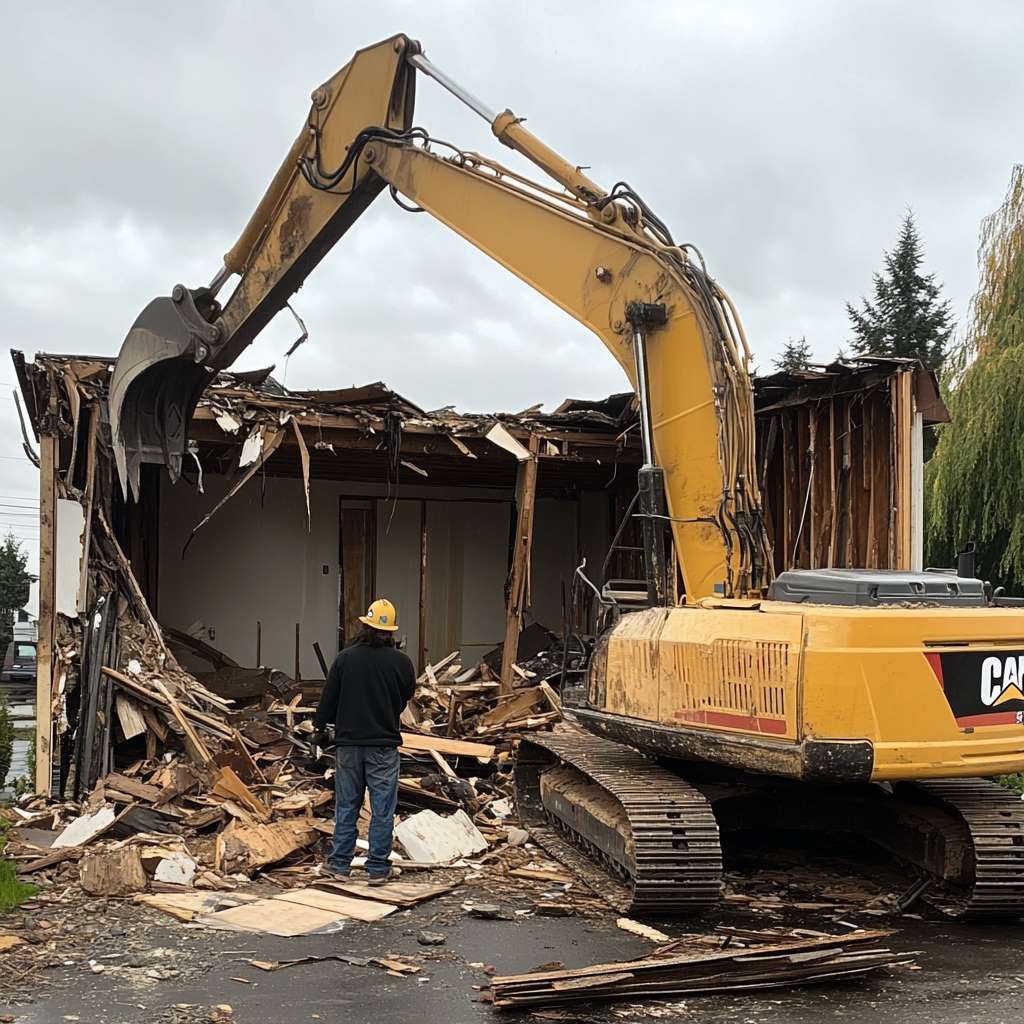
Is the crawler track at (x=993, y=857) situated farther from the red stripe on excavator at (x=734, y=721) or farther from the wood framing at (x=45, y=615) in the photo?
the wood framing at (x=45, y=615)

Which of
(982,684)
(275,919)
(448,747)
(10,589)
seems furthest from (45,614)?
(10,589)

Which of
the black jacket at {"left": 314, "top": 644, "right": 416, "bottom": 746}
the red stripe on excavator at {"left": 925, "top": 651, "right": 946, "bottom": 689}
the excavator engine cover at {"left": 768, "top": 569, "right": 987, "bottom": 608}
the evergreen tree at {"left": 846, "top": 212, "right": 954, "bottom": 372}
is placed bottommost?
the black jacket at {"left": 314, "top": 644, "right": 416, "bottom": 746}

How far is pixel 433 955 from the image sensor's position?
19.0ft

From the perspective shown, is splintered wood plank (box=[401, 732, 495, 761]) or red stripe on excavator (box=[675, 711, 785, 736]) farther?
splintered wood plank (box=[401, 732, 495, 761])

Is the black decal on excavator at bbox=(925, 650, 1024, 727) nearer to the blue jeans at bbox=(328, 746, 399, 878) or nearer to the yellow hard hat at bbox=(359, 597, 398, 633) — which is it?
the yellow hard hat at bbox=(359, 597, 398, 633)

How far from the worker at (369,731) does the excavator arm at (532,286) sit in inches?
70.4

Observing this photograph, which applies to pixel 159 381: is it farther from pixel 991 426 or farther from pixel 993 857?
pixel 991 426

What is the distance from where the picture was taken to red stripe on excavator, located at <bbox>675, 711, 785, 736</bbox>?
6.00m

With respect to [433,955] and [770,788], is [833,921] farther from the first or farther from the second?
[433,955]

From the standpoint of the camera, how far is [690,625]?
6477mm

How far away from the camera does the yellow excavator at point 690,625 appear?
5.93 metres

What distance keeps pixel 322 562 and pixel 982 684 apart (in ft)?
39.6

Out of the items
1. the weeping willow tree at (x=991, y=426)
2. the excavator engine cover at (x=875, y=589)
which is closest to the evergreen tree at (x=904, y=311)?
the weeping willow tree at (x=991, y=426)

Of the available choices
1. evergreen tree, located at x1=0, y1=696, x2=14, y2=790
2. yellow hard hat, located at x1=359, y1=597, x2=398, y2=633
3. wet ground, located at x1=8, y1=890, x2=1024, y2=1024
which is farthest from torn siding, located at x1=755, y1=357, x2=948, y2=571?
evergreen tree, located at x1=0, y1=696, x2=14, y2=790
